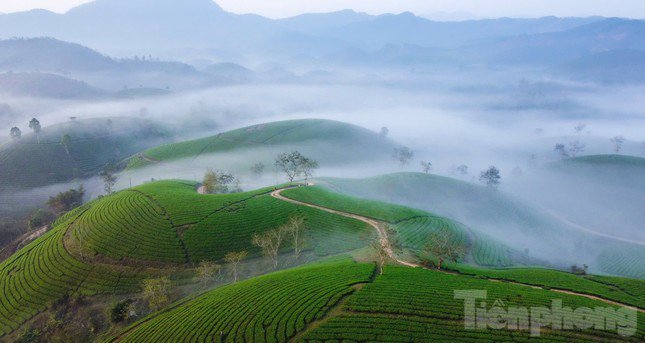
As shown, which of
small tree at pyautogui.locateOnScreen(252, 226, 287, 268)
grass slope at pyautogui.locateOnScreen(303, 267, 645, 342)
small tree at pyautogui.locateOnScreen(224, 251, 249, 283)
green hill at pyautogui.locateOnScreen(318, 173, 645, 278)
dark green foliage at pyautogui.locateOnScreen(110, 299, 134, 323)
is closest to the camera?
grass slope at pyautogui.locateOnScreen(303, 267, 645, 342)

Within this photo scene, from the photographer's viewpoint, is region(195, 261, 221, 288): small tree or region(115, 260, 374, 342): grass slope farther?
region(195, 261, 221, 288): small tree

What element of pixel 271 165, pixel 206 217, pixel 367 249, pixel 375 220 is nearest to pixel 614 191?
pixel 375 220

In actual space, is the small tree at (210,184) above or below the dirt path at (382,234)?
above

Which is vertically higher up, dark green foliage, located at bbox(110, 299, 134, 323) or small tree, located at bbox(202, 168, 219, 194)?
small tree, located at bbox(202, 168, 219, 194)

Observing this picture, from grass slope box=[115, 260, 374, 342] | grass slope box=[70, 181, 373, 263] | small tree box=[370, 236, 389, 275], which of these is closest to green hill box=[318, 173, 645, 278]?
grass slope box=[70, 181, 373, 263]

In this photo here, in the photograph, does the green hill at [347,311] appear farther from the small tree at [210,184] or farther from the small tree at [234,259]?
the small tree at [210,184]

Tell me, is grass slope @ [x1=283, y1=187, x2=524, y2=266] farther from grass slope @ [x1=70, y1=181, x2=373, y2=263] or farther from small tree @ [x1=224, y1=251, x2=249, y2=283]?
small tree @ [x1=224, y1=251, x2=249, y2=283]

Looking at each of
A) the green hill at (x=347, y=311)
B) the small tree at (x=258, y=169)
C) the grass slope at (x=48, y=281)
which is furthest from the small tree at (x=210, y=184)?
the green hill at (x=347, y=311)

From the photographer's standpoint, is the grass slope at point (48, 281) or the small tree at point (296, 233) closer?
the grass slope at point (48, 281)
